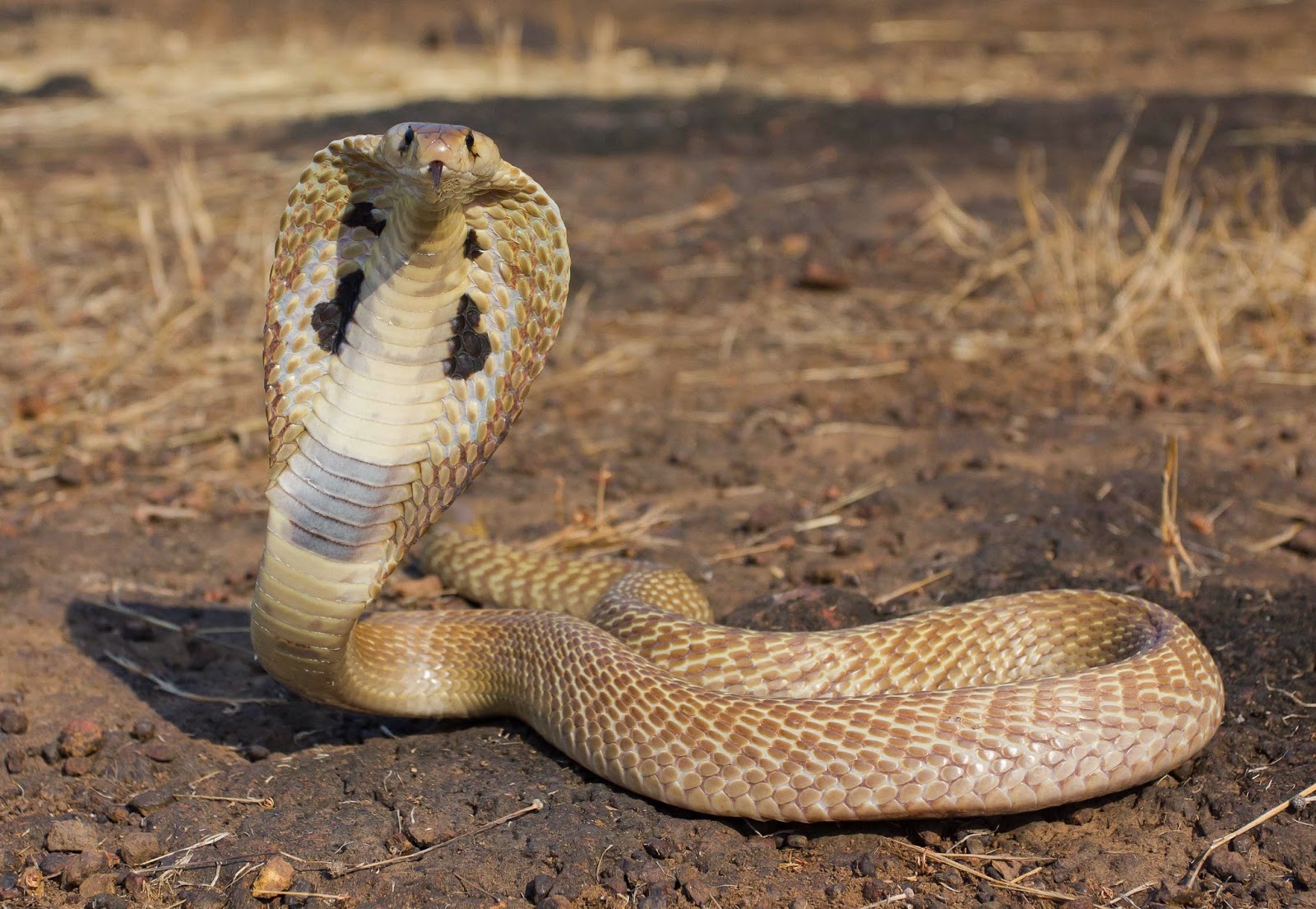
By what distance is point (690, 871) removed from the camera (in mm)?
3330

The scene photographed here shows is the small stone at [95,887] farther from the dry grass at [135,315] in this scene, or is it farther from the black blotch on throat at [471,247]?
the dry grass at [135,315]

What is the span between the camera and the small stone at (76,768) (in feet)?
12.6

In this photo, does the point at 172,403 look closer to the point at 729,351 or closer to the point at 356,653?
the point at 729,351

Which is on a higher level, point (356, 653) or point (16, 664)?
point (356, 653)

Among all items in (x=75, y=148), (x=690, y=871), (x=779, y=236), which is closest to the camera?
(x=690, y=871)

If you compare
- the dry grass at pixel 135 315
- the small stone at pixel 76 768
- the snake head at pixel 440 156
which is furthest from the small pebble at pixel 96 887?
the dry grass at pixel 135 315

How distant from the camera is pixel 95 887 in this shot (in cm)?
334

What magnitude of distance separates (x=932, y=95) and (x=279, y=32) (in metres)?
7.94

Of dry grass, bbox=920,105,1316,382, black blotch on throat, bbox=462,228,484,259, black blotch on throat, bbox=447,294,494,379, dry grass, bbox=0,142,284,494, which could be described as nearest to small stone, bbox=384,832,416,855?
black blotch on throat, bbox=447,294,494,379

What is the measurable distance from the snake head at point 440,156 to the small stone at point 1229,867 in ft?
7.44

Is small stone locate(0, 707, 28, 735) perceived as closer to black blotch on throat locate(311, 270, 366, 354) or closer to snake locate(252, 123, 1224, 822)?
snake locate(252, 123, 1224, 822)

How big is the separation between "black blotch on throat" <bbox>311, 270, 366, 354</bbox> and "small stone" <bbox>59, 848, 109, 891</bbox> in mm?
1325

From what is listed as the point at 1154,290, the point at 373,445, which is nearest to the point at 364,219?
the point at 373,445

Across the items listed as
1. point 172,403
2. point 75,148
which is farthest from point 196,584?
point 75,148
